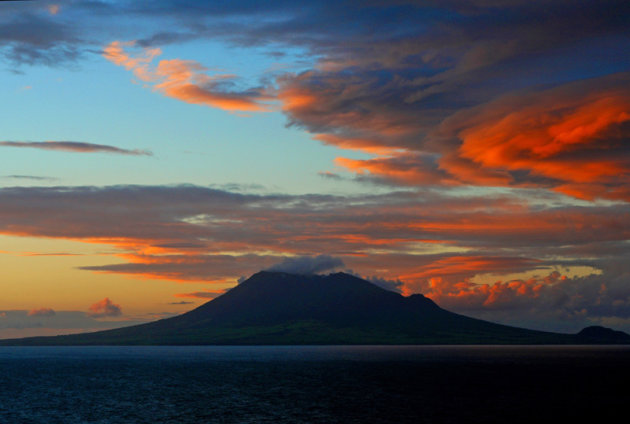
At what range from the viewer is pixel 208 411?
104812 millimetres

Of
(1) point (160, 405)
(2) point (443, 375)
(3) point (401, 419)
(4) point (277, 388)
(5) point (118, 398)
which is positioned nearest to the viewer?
(3) point (401, 419)

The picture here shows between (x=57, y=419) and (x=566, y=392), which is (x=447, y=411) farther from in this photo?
(x=57, y=419)

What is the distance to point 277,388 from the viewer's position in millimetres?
149750

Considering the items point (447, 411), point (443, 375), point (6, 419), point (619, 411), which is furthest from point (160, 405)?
point (443, 375)

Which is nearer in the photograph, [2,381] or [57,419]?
[57,419]

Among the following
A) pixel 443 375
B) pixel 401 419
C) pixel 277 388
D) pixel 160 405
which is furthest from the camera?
pixel 443 375

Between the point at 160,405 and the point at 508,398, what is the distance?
6307 cm

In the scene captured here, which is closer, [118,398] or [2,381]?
[118,398]

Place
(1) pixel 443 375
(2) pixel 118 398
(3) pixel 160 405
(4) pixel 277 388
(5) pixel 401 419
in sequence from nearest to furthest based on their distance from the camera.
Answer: (5) pixel 401 419 → (3) pixel 160 405 → (2) pixel 118 398 → (4) pixel 277 388 → (1) pixel 443 375

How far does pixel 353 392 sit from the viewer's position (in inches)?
5408

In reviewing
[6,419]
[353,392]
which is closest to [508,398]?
[353,392]

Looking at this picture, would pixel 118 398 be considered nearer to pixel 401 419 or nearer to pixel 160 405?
pixel 160 405

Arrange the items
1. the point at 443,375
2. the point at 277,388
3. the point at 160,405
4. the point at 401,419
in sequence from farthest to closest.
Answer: the point at 443,375, the point at 277,388, the point at 160,405, the point at 401,419

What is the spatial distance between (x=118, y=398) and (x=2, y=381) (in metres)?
80.9
